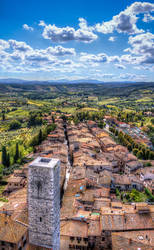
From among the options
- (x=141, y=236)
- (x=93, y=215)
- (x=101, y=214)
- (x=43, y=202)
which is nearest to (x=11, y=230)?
(x=43, y=202)

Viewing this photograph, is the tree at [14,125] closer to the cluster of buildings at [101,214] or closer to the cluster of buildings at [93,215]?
the cluster of buildings at [93,215]

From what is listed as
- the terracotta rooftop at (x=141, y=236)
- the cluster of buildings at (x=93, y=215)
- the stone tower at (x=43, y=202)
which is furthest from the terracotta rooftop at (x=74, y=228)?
the stone tower at (x=43, y=202)

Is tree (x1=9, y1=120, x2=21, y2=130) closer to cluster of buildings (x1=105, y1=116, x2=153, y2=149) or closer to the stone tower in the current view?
cluster of buildings (x1=105, y1=116, x2=153, y2=149)

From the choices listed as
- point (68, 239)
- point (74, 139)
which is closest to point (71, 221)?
point (68, 239)

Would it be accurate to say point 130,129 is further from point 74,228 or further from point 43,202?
point 43,202

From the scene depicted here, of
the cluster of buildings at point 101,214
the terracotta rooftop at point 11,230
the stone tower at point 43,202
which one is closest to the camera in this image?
the stone tower at point 43,202

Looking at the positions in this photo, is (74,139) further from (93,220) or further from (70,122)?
(93,220)

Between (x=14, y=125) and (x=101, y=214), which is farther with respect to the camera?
(x=14, y=125)

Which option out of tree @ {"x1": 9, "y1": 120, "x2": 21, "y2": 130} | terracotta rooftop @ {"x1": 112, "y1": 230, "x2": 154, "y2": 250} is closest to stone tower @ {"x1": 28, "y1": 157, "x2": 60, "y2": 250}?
terracotta rooftop @ {"x1": 112, "y1": 230, "x2": 154, "y2": 250}
